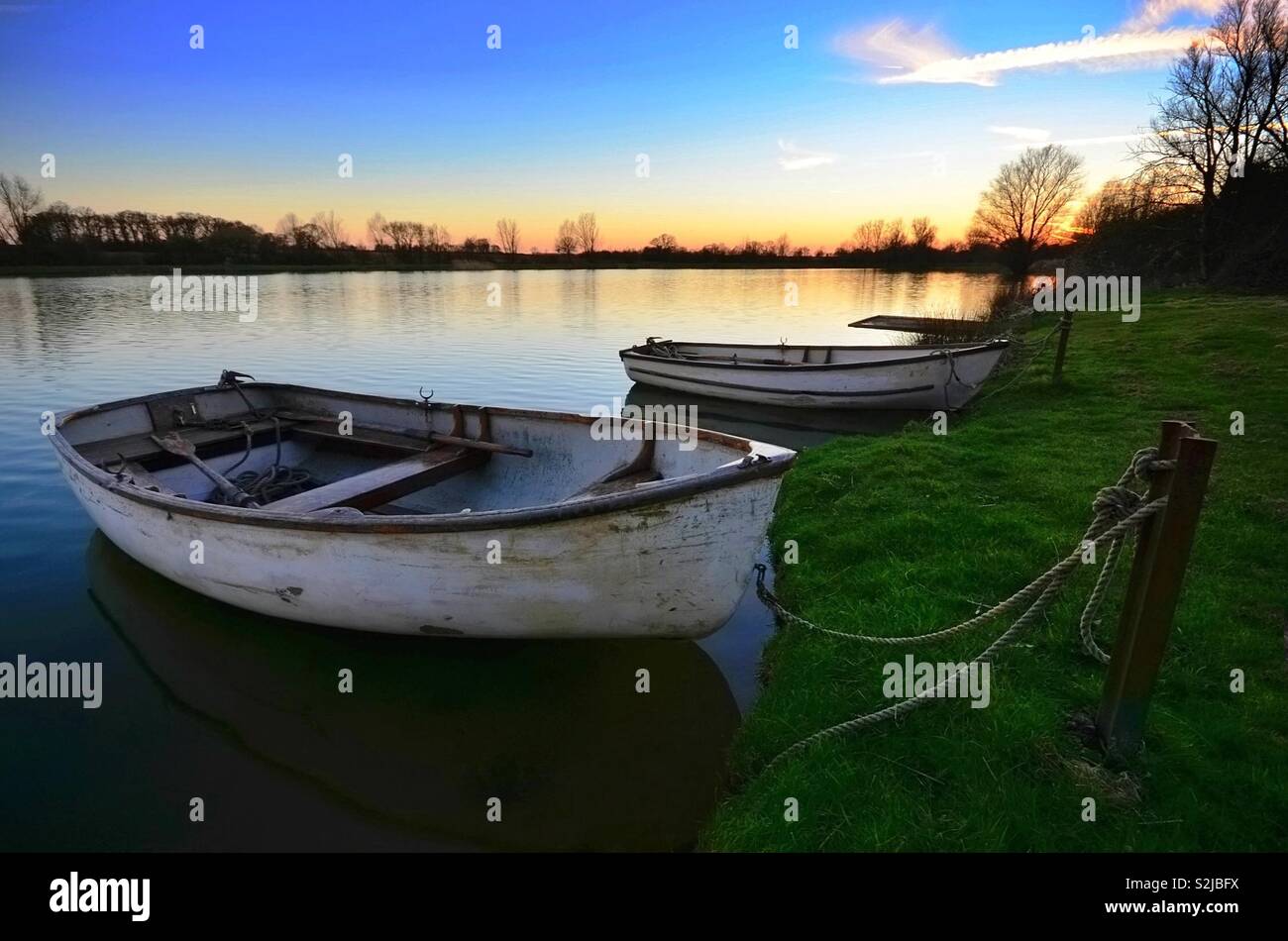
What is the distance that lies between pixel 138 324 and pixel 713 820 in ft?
97.6

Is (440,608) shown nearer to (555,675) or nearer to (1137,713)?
(555,675)

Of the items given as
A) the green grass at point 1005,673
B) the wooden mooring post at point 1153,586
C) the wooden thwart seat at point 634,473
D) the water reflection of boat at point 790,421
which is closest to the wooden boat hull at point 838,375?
the water reflection of boat at point 790,421

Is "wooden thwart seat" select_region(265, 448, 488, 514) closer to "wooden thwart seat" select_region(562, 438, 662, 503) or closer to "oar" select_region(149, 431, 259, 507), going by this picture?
"oar" select_region(149, 431, 259, 507)

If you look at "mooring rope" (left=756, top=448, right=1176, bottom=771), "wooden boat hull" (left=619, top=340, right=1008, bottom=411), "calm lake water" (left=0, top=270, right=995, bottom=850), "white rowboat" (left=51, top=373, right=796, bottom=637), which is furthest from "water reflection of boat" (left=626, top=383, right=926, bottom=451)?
"mooring rope" (left=756, top=448, right=1176, bottom=771)

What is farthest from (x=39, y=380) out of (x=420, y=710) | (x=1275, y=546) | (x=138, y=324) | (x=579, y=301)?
(x=579, y=301)

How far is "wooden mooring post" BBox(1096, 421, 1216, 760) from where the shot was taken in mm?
2553

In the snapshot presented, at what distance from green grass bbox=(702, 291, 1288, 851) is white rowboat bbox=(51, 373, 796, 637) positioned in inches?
42.8

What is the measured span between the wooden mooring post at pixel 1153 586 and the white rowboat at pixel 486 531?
1884 mm

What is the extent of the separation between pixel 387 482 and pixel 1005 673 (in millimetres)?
4749

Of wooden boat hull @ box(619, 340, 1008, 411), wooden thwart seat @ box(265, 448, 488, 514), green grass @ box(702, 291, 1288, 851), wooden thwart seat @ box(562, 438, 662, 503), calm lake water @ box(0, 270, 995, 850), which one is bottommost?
calm lake water @ box(0, 270, 995, 850)

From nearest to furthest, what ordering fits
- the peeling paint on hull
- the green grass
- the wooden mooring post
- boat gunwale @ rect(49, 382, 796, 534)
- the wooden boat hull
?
the wooden mooring post < the green grass < boat gunwale @ rect(49, 382, 796, 534) < the peeling paint on hull < the wooden boat hull

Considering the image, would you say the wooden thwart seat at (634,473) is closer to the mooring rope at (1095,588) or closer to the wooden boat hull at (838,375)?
the mooring rope at (1095,588)

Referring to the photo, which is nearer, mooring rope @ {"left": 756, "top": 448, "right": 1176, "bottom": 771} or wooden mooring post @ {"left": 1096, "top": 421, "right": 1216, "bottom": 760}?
wooden mooring post @ {"left": 1096, "top": 421, "right": 1216, "bottom": 760}

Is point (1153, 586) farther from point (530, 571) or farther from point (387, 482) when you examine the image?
point (387, 482)
